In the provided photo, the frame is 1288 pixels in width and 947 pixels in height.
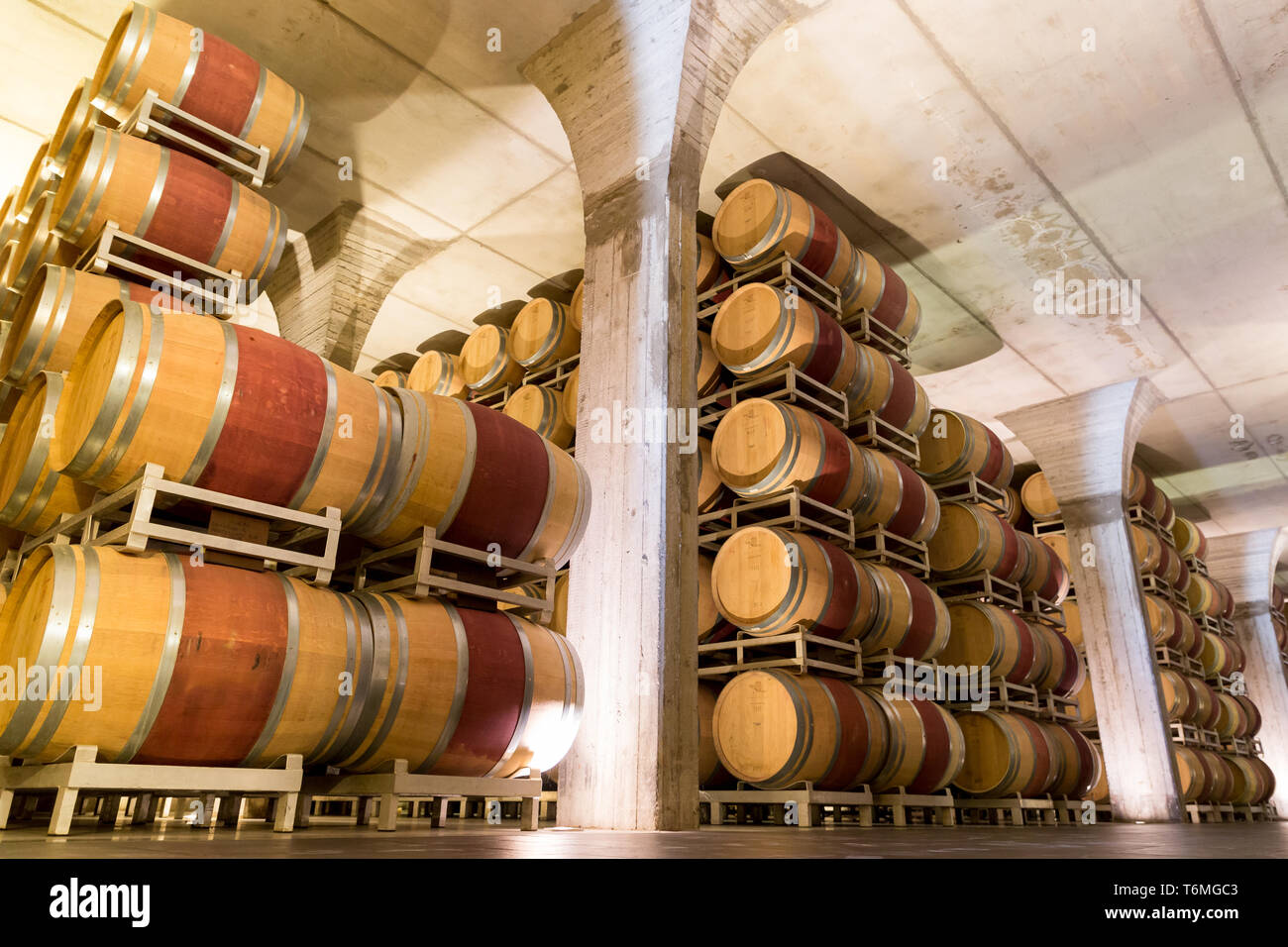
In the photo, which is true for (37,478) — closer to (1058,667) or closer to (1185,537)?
(1058,667)

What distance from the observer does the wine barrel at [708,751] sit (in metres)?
6.21

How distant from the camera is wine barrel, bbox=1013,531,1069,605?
32.3 feet

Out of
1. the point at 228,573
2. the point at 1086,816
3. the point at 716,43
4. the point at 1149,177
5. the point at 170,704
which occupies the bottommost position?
the point at 1086,816

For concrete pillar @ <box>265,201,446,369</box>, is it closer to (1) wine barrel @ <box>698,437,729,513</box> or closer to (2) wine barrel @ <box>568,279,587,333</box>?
(2) wine barrel @ <box>568,279,587,333</box>

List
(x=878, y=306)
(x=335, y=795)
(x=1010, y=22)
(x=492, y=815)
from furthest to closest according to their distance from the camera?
(x=878, y=306) → (x=1010, y=22) → (x=492, y=815) → (x=335, y=795)

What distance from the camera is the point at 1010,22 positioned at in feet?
22.5

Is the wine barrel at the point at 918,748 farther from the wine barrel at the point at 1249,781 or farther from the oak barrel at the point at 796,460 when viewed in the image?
the wine barrel at the point at 1249,781

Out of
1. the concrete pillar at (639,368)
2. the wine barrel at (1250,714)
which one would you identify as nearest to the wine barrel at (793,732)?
the concrete pillar at (639,368)

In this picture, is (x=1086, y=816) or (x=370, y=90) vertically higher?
(x=370, y=90)

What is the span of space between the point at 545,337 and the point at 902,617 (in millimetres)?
4381
